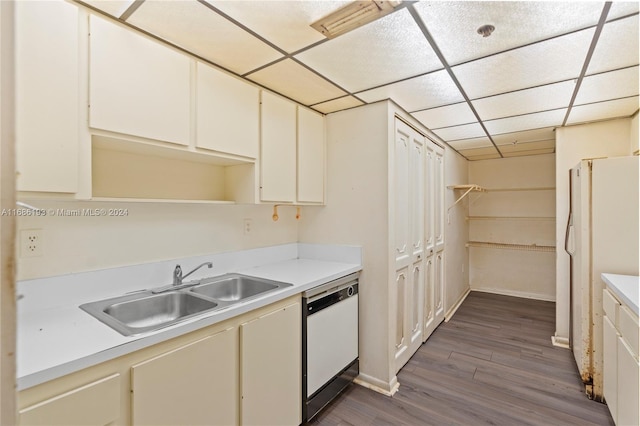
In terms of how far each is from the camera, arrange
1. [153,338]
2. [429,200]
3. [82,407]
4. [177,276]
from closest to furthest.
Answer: [82,407]
[153,338]
[177,276]
[429,200]

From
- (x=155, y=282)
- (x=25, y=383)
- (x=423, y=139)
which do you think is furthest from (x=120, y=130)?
(x=423, y=139)

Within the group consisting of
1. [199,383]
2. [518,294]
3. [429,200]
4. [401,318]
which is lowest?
[518,294]

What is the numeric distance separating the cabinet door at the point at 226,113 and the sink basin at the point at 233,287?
0.84m

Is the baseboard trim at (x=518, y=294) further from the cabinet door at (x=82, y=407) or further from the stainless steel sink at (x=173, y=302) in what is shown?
the cabinet door at (x=82, y=407)

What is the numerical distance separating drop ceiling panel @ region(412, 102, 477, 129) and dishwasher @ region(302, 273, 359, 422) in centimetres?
153

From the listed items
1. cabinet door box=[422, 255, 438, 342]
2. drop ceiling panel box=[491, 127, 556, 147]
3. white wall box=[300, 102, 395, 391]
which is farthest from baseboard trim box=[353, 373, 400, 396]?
drop ceiling panel box=[491, 127, 556, 147]

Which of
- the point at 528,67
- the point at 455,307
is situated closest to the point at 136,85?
the point at 528,67

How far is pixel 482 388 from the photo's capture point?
7.71 ft

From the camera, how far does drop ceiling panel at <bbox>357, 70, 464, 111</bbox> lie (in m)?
1.99

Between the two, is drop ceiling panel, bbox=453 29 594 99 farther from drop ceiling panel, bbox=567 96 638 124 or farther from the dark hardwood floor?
the dark hardwood floor

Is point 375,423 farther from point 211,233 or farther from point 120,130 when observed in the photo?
point 120,130

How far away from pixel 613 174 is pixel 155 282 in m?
3.21

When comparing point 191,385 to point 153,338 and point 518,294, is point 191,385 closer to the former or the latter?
point 153,338

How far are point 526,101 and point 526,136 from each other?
1.30 metres
